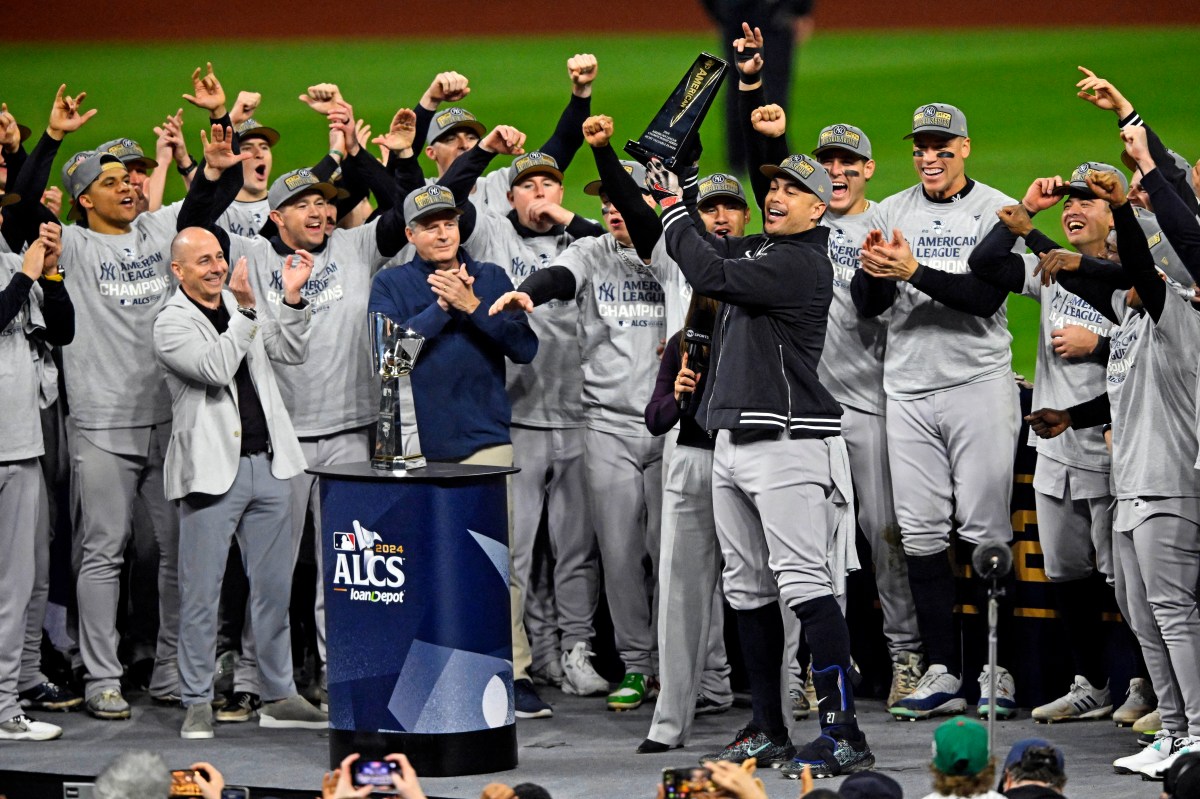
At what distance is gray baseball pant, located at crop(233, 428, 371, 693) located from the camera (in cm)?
713

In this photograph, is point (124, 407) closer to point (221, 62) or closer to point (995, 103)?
point (221, 62)

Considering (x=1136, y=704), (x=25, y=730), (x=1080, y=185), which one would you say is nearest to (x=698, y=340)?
(x=1080, y=185)

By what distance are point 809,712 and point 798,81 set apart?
4.11 meters

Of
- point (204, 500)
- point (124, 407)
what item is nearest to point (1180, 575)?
point (204, 500)

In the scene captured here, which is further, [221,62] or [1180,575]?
[221,62]

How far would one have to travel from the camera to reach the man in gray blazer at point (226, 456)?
664 centimetres

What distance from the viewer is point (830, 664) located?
5.70m

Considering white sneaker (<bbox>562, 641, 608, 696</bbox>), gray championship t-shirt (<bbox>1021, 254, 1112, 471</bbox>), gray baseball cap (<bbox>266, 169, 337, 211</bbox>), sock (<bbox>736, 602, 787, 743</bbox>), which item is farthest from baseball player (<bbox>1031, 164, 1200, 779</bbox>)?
gray baseball cap (<bbox>266, 169, 337, 211</bbox>)

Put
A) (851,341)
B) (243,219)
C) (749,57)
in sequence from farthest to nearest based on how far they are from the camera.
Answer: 1. (243,219)
2. (851,341)
3. (749,57)

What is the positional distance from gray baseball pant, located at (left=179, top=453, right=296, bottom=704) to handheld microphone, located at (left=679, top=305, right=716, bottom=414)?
175cm

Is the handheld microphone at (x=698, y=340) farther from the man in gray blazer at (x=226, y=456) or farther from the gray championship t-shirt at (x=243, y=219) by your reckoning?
the gray championship t-shirt at (x=243, y=219)

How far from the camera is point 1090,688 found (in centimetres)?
683

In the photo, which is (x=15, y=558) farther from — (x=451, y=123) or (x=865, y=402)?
(x=865, y=402)

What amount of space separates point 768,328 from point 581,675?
230 centimetres
